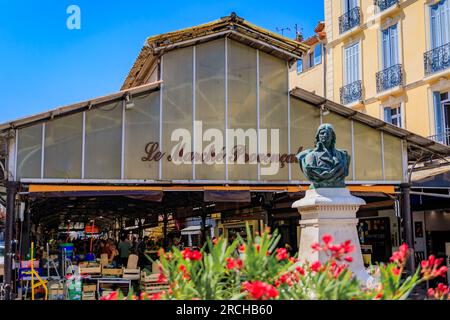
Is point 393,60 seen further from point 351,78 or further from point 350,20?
point 350,20

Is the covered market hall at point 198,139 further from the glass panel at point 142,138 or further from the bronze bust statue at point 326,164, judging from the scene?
the bronze bust statue at point 326,164

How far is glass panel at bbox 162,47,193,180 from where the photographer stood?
43.8 ft

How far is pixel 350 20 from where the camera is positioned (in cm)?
2219

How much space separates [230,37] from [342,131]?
3.58 metres

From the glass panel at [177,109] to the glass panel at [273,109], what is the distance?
1.76 m

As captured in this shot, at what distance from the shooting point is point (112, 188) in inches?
499

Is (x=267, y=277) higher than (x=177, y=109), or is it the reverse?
(x=177, y=109)

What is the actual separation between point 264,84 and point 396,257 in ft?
32.3

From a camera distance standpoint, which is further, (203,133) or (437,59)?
(437,59)

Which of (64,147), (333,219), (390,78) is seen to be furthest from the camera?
(390,78)

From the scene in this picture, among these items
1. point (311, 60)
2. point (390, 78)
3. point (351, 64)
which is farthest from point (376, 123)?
point (311, 60)

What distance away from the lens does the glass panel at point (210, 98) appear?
13516 mm

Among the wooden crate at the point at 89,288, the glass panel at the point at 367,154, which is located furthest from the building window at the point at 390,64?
the wooden crate at the point at 89,288
